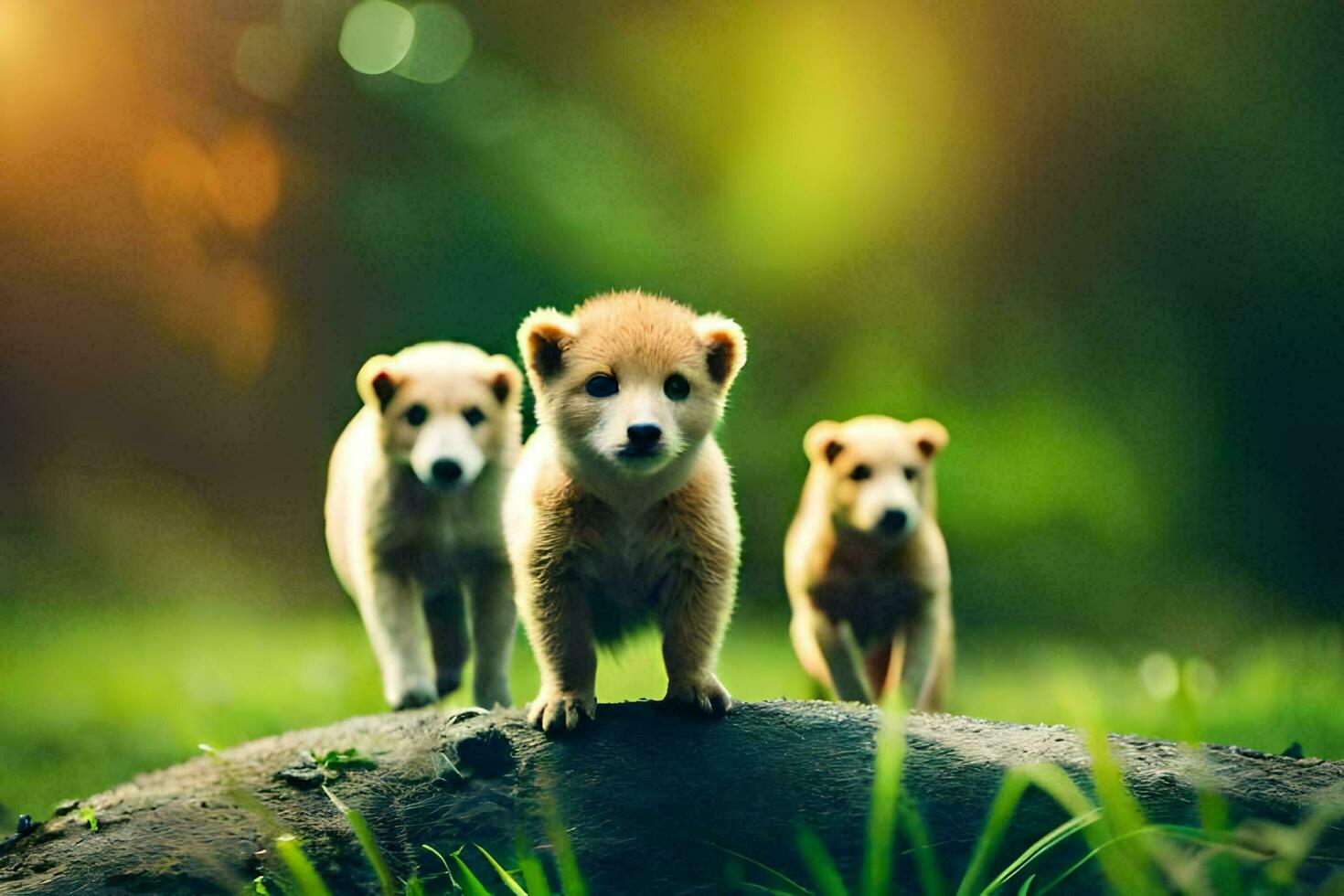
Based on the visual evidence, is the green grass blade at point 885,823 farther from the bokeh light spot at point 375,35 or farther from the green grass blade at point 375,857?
the bokeh light spot at point 375,35

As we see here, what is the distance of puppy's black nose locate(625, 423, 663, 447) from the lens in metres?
2.56

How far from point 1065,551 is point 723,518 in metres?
4.99

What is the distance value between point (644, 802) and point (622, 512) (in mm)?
688

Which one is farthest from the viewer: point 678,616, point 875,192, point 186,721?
point 875,192

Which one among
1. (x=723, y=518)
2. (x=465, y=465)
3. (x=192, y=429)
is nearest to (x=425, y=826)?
(x=723, y=518)

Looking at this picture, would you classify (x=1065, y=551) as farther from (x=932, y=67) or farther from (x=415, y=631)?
(x=415, y=631)

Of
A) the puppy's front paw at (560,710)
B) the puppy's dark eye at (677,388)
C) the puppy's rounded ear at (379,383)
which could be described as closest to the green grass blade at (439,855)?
the puppy's front paw at (560,710)

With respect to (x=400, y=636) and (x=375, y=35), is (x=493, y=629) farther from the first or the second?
(x=375, y=35)

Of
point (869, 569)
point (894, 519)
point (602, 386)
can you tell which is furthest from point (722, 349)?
point (869, 569)

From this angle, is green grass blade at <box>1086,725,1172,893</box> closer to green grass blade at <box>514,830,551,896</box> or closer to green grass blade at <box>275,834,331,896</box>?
green grass blade at <box>514,830,551,896</box>

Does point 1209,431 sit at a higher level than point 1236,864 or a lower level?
higher

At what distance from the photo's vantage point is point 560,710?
2799 millimetres

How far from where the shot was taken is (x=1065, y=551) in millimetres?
7375

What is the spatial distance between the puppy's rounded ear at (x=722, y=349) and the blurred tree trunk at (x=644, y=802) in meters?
0.81
